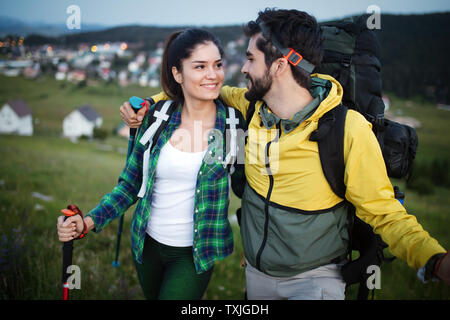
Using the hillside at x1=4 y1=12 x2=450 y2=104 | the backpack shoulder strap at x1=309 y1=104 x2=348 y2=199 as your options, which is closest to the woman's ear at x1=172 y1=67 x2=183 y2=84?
the backpack shoulder strap at x1=309 y1=104 x2=348 y2=199

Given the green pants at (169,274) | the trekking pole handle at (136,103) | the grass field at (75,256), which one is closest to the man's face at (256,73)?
the trekking pole handle at (136,103)

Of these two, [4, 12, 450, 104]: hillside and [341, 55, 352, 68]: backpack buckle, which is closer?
[341, 55, 352, 68]: backpack buckle

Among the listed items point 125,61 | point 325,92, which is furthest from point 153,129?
point 125,61

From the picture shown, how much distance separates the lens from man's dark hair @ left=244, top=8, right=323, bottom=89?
238 centimetres

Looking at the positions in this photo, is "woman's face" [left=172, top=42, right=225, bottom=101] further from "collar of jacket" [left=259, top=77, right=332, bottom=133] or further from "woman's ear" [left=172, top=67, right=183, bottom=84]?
"collar of jacket" [left=259, top=77, right=332, bottom=133]

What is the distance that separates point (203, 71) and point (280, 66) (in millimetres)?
715

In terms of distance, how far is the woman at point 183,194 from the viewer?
2.55m

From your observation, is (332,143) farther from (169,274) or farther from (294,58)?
(169,274)

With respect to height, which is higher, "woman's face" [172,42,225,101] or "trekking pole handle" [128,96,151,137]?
"woman's face" [172,42,225,101]

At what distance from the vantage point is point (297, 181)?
85.5 inches

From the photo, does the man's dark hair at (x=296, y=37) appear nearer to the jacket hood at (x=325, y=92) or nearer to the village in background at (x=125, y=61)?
the jacket hood at (x=325, y=92)

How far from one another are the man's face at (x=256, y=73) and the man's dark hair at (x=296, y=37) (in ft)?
0.22
